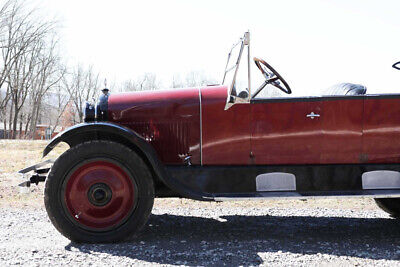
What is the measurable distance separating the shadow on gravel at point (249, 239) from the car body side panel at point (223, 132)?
→ 827 millimetres

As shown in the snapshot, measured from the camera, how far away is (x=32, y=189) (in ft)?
23.7

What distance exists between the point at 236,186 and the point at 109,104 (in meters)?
1.60

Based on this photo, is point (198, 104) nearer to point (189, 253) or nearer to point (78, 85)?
point (189, 253)

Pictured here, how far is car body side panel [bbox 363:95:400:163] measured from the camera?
13.7 ft

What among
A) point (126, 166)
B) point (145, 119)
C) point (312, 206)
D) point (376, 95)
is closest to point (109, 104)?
point (145, 119)

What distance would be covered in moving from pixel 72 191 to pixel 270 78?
92.5 inches

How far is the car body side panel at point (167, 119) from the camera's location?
4227mm

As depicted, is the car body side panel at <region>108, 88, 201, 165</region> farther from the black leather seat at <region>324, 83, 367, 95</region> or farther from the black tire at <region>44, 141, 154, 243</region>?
the black leather seat at <region>324, 83, 367, 95</region>

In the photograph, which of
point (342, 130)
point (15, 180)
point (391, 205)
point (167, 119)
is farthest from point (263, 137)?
point (15, 180)

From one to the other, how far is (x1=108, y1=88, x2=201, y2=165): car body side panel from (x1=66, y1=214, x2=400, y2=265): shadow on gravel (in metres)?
0.84

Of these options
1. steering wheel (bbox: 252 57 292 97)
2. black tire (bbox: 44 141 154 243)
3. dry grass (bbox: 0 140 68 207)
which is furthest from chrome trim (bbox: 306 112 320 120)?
dry grass (bbox: 0 140 68 207)

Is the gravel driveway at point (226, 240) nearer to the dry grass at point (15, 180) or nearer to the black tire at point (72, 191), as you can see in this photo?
the black tire at point (72, 191)

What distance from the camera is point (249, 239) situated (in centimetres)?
411

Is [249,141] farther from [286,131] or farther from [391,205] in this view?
[391,205]
